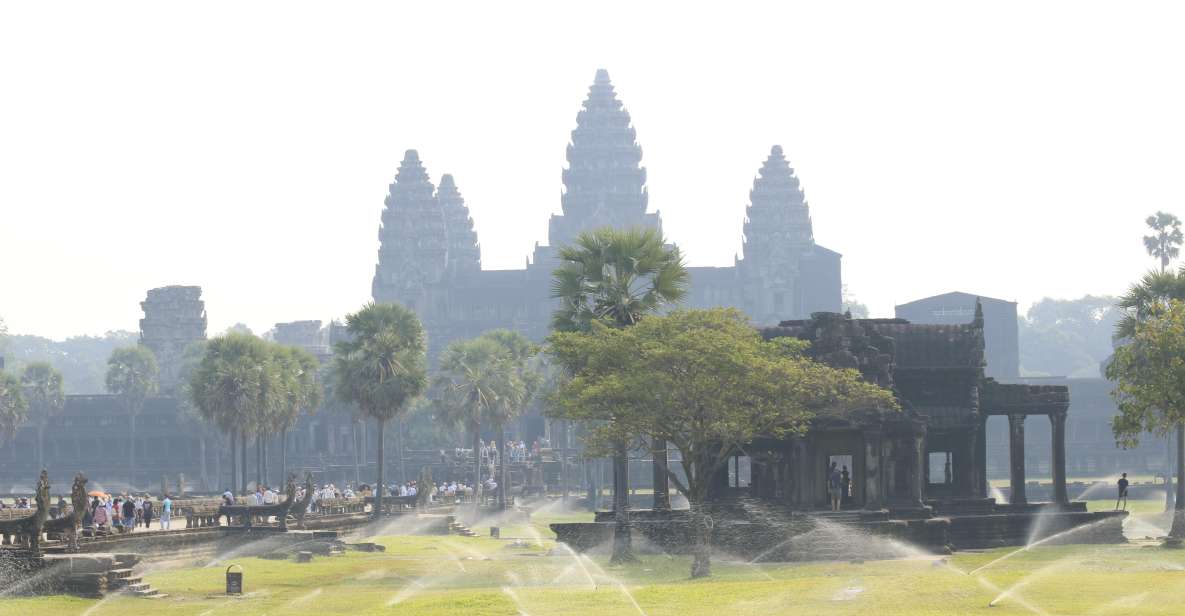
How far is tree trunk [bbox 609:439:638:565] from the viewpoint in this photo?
2426 inches

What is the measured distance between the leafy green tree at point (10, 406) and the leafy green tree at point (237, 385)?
50.5 meters

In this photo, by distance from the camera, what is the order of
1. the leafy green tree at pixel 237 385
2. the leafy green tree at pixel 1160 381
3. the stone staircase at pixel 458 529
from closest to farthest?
the leafy green tree at pixel 1160 381
the stone staircase at pixel 458 529
the leafy green tree at pixel 237 385

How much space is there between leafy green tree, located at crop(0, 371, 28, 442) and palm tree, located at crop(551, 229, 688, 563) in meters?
95.7

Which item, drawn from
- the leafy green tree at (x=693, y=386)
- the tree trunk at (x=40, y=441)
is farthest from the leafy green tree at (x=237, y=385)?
the tree trunk at (x=40, y=441)

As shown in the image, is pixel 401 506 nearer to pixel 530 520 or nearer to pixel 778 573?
pixel 530 520

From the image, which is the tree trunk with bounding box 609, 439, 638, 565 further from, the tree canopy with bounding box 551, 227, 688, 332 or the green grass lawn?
the tree canopy with bounding box 551, 227, 688, 332

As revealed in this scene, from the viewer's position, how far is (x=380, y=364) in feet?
317

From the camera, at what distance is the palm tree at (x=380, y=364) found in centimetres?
9675

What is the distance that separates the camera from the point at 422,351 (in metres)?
99.8

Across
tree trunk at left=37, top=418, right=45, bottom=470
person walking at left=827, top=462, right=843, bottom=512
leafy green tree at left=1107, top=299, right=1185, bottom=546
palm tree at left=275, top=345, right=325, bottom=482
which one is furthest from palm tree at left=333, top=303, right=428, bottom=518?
tree trunk at left=37, top=418, right=45, bottom=470

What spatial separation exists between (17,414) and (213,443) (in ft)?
140

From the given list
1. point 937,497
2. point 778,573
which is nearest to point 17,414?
point 937,497

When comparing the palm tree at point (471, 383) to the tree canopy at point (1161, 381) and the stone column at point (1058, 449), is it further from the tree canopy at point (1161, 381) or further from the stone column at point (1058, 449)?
the tree canopy at point (1161, 381)

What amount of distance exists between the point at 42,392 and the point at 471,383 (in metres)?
80.9
